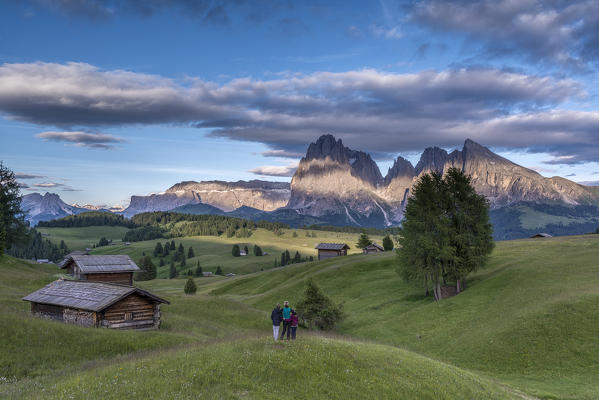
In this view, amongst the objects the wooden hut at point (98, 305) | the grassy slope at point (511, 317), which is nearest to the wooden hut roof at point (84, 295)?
the wooden hut at point (98, 305)

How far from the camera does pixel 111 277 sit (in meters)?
59.7

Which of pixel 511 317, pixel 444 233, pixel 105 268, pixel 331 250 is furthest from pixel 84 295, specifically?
pixel 331 250

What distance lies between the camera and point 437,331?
43.2m

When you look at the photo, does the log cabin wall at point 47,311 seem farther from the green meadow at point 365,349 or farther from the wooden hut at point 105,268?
the wooden hut at point 105,268

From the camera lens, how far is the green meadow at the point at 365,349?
19547 millimetres

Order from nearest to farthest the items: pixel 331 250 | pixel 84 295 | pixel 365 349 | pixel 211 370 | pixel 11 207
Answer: pixel 211 370
pixel 365 349
pixel 84 295
pixel 11 207
pixel 331 250

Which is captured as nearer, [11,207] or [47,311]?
[47,311]

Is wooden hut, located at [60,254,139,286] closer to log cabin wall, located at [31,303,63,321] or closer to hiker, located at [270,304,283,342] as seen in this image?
log cabin wall, located at [31,303,63,321]

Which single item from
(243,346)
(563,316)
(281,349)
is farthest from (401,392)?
(563,316)

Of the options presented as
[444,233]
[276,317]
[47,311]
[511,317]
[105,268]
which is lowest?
[511,317]

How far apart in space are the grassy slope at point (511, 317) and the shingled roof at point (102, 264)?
1002 inches

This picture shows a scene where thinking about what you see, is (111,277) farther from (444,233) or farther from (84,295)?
(444,233)

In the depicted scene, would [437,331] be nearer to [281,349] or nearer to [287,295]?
[281,349]

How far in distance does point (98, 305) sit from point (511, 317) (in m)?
41.1
